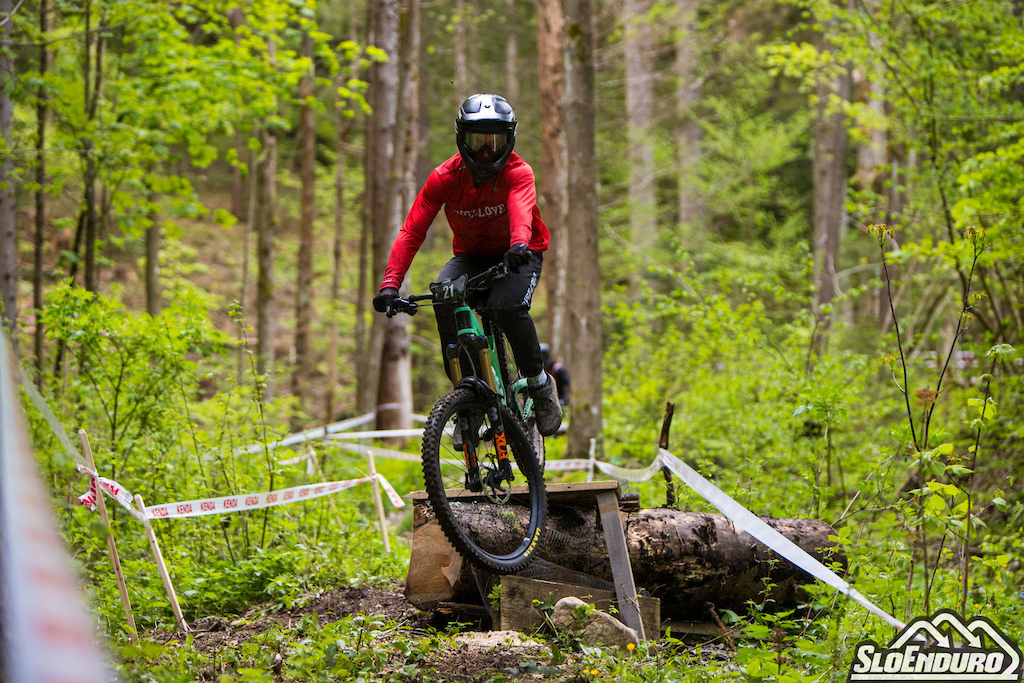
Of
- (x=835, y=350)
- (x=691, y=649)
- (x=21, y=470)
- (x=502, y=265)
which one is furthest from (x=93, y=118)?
(x=835, y=350)

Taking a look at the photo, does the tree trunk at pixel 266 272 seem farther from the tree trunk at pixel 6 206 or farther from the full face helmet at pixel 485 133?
the full face helmet at pixel 485 133

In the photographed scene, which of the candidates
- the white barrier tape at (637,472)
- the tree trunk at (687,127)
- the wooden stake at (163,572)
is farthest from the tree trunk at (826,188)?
the wooden stake at (163,572)

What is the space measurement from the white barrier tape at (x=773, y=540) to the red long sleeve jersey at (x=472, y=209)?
1774mm

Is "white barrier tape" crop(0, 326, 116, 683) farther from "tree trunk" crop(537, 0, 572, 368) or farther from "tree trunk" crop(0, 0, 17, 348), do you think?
"tree trunk" crop(537, 0, 572, 368)

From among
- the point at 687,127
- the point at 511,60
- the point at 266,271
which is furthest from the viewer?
the point at 687,127

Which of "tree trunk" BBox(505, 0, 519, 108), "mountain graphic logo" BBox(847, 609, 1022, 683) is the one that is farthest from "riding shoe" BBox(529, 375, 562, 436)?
"tree trunk" BBox(505, 0, 519, 108)

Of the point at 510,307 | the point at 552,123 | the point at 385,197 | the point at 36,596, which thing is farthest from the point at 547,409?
the point at 552,123

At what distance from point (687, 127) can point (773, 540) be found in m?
22.6

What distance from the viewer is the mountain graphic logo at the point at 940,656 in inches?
134

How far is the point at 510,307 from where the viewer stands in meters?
→ 4.68

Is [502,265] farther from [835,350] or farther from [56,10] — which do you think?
[835,350]

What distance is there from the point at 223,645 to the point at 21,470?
3563 millimetres

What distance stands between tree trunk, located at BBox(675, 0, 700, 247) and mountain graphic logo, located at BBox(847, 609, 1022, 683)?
17563 mm

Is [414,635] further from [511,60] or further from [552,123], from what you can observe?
[511,60]
